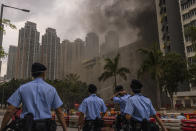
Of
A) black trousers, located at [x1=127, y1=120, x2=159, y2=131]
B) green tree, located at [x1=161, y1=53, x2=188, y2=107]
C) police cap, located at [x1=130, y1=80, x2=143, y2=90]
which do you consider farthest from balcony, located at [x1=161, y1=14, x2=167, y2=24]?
black trousers, located at [x1=127, y1=120, x2=159, y2=131]

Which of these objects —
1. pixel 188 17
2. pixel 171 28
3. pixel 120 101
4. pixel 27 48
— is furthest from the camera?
pixel 27 48

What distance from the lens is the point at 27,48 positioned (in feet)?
297

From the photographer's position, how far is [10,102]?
2.49 m

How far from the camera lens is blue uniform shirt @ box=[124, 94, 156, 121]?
327 centimetres

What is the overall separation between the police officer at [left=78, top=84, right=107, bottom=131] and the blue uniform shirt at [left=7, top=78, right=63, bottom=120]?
6.19 feet

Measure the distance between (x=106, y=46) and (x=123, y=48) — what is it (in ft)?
25.9

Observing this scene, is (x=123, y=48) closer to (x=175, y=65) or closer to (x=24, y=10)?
(x=175, y=65)

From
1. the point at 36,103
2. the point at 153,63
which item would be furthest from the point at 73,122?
the point at 153,63

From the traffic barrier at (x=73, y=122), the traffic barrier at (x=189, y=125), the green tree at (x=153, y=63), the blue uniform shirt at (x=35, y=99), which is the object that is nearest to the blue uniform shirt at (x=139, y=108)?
the blue uniform shirt at (x=35, y=99)

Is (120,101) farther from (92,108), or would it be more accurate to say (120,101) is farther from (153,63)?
(153,63)

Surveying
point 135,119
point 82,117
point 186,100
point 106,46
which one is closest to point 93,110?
point 82,117

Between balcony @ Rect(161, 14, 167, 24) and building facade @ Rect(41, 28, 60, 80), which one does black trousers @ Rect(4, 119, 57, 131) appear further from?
building facade @ Rect(41, 28, 60, 80)

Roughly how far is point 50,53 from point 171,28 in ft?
178

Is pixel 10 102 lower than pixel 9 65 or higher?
lower
